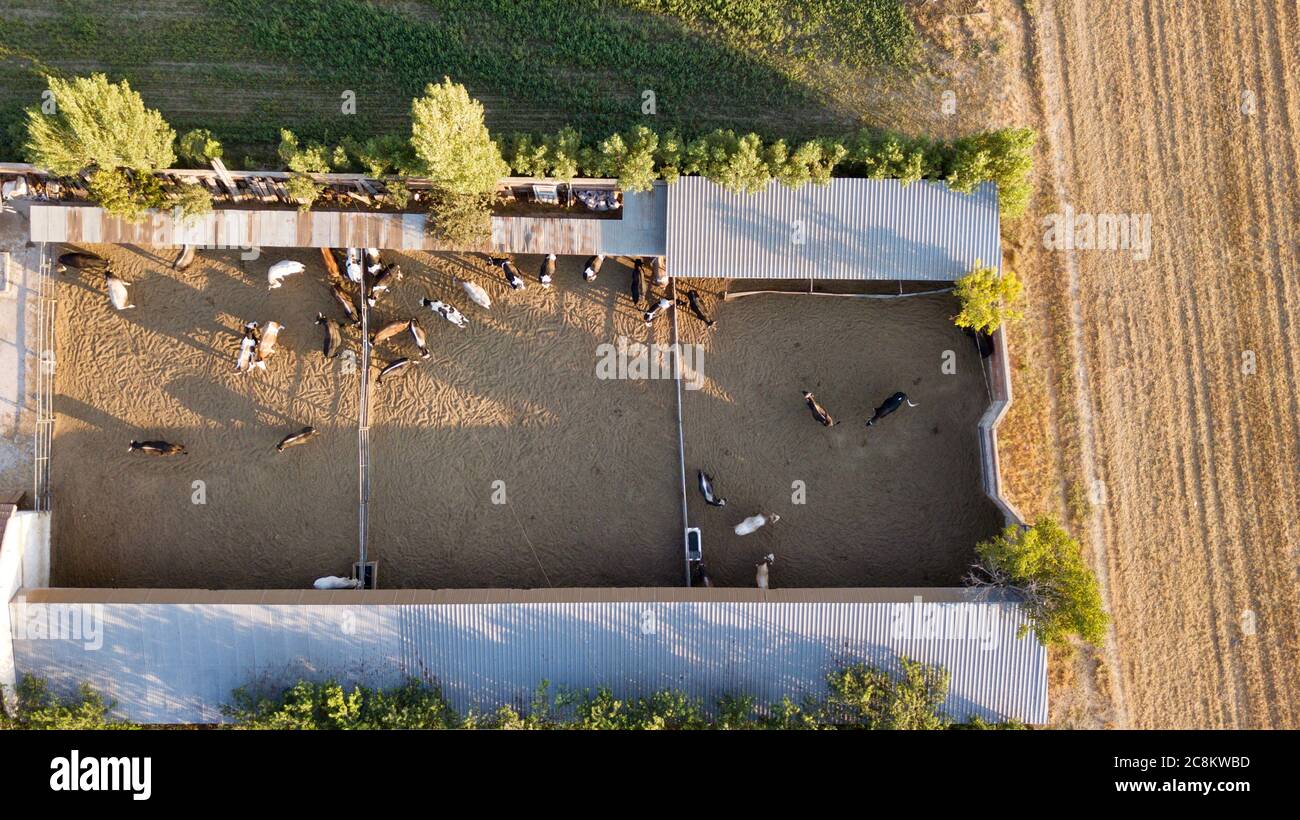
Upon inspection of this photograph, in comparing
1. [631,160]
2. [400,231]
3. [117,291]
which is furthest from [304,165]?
[631,160]

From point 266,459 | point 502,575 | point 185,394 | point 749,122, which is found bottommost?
point 502,575

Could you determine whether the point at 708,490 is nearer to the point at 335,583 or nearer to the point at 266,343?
the point at 335,583

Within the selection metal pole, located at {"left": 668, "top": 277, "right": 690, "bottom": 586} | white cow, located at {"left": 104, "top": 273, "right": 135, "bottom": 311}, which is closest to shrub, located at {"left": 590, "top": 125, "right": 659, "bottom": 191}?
metal pole, located at {"left": 668, "top": 277, "right": 690, "bottom": 586}

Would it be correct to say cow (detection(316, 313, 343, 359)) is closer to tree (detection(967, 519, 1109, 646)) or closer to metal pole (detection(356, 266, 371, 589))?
metal pole (detection(356, 266, 371, 589))

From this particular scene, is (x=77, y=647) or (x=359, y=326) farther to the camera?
(x=359, y=326)

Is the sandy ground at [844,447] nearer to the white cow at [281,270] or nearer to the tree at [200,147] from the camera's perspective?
the white cow at [281,270]

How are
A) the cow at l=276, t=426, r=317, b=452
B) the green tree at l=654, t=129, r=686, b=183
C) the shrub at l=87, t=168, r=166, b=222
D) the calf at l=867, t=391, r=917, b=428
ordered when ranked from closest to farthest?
1. the shrub at l=87, t=168, r=166, b=222
2. the green tree at l=654, t=129, r=686, b=183
3. the cow at l=276, t=426, r=317, b=452
4. the calf at l=867, t=391, r=917, b=428

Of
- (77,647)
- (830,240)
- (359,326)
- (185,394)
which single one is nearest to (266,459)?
(185,394)
